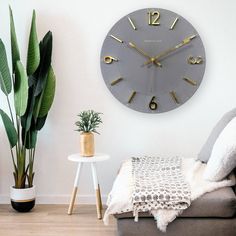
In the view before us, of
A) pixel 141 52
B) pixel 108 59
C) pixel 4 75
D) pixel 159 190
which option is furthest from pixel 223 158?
pixel 4 75

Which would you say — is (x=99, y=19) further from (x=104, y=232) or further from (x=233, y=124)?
(x=104, y=232)

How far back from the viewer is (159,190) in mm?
2498

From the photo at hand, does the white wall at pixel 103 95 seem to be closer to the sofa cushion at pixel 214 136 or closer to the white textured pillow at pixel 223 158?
the sofa cushion at pixel 214 136

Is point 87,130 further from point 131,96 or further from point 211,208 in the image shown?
point 211,208

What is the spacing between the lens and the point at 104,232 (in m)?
2.98

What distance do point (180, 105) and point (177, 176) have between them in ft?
3.05

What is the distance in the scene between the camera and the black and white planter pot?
344cm

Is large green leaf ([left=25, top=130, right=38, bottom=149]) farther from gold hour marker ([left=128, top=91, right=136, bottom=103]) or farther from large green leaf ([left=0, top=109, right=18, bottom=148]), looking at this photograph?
gold hour marker ([left=128, top=91, right=136, bottom=103])

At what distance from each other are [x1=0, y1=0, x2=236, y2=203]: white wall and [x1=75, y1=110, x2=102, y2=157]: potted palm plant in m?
0.30

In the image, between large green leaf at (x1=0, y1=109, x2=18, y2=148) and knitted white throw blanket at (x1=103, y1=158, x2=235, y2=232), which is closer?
knitted white throw blanket at (x1=103, y1=158, x2=235, y2=232)

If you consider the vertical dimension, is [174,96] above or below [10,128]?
above

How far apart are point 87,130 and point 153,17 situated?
3.67ft

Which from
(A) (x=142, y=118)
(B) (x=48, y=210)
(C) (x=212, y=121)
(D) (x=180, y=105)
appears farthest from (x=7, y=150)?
(C) (x=212, y=121)

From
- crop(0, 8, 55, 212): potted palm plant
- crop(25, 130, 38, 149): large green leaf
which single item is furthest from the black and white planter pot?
crop(25, 130, 38, 149): large green leaf
